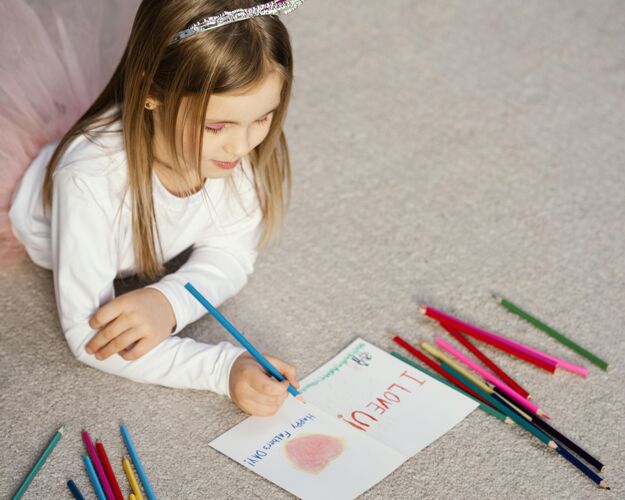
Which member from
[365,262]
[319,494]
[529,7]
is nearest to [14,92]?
[365,262]

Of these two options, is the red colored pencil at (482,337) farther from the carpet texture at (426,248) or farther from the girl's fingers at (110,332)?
the girl's fingers at (110,332)

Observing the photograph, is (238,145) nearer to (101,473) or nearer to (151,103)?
(151,103)

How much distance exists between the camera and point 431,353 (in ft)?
3.65

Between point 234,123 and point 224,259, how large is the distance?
0.25m

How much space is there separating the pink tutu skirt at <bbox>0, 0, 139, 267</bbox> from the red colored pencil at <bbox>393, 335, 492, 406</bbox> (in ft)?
1.67

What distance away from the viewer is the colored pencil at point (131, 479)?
0.91 meters

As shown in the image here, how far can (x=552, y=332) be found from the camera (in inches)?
45.4

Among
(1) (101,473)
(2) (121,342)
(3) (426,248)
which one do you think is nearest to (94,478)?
(1) (101,473)

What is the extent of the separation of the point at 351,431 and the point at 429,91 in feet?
2.68

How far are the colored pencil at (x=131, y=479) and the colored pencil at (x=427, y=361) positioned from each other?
359mm

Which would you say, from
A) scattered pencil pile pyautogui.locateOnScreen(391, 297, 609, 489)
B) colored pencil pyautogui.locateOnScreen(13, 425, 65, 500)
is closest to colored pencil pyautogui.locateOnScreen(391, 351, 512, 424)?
scattered pencil pile pyautogui.locateOnScreen(391, 297, 609, 489)

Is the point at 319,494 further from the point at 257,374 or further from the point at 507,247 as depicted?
the point at 507,247

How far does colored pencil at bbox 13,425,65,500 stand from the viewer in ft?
2.99

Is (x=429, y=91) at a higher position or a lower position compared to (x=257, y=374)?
higher
